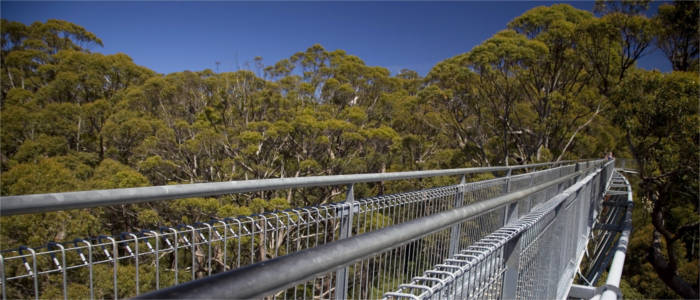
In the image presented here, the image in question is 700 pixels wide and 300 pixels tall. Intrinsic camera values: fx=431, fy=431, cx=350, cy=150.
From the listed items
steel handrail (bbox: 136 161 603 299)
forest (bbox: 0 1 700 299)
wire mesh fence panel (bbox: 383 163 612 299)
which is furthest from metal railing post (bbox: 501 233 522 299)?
forest (bbox: 0 1 700 299)

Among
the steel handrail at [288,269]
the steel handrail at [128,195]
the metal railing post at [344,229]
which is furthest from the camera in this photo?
the metal railing post at [344,229]

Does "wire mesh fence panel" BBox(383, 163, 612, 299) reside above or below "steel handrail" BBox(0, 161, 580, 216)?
below

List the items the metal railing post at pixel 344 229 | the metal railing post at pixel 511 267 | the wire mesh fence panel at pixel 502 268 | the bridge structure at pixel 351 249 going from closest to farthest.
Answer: the bridge structure at pixel 351 249 → the wire mesh fence panel at pixel 502 268 → the metal railing post at pixel 511 267 → the metal railing post at pixel 344 229

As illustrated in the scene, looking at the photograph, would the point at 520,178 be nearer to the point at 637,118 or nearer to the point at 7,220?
the point at 637,118

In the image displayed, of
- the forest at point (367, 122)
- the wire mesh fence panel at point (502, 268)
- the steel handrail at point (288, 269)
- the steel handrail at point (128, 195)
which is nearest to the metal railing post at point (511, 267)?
the wire mesh fence panel at point (502, 268)

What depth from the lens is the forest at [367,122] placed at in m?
16.1

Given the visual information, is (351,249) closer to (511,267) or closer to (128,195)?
(511,267)

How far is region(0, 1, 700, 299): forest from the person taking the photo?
634 inches

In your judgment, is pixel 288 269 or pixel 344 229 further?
pixel 344 229

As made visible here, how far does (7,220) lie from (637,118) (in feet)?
74.1

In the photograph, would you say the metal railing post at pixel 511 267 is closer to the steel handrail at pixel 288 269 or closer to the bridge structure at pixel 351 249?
the bridge structure at pixel 351 249

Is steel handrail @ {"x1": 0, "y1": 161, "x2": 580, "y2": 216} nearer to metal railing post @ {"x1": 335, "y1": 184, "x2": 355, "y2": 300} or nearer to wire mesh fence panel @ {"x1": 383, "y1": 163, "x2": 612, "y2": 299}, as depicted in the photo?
metal railing post @ {"x1": 335, "y1": 184, "x2": 355, "y2": 300}

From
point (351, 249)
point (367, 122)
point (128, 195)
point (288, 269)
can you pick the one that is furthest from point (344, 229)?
point (367, 122)

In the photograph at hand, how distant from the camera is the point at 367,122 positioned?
96.3ft
